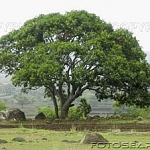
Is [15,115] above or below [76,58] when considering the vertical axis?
below

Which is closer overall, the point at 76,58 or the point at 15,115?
the point at 76,58

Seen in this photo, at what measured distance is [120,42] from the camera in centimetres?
3525

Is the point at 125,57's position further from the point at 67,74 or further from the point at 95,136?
the point at 95,136

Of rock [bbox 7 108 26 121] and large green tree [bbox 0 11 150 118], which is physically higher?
large green tree [bbox 0 11 150 118]

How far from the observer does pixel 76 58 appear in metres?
33.8

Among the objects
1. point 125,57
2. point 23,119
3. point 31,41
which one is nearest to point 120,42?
point 125,57

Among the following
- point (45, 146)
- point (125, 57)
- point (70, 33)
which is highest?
point (70, 33)

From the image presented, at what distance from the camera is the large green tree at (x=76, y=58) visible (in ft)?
106

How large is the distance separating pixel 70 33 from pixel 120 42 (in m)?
4.46

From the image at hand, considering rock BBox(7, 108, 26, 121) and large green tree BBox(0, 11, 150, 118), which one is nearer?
large green tree BBox(0, 11, 150, 118)

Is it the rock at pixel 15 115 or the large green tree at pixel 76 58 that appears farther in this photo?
the rock at pixel 15 115

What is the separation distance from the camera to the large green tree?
32.2 meters

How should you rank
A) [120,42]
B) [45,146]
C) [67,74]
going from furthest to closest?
1. [120,42]
2. [67,74]
3. [45,146]

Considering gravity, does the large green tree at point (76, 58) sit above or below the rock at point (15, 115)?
above
